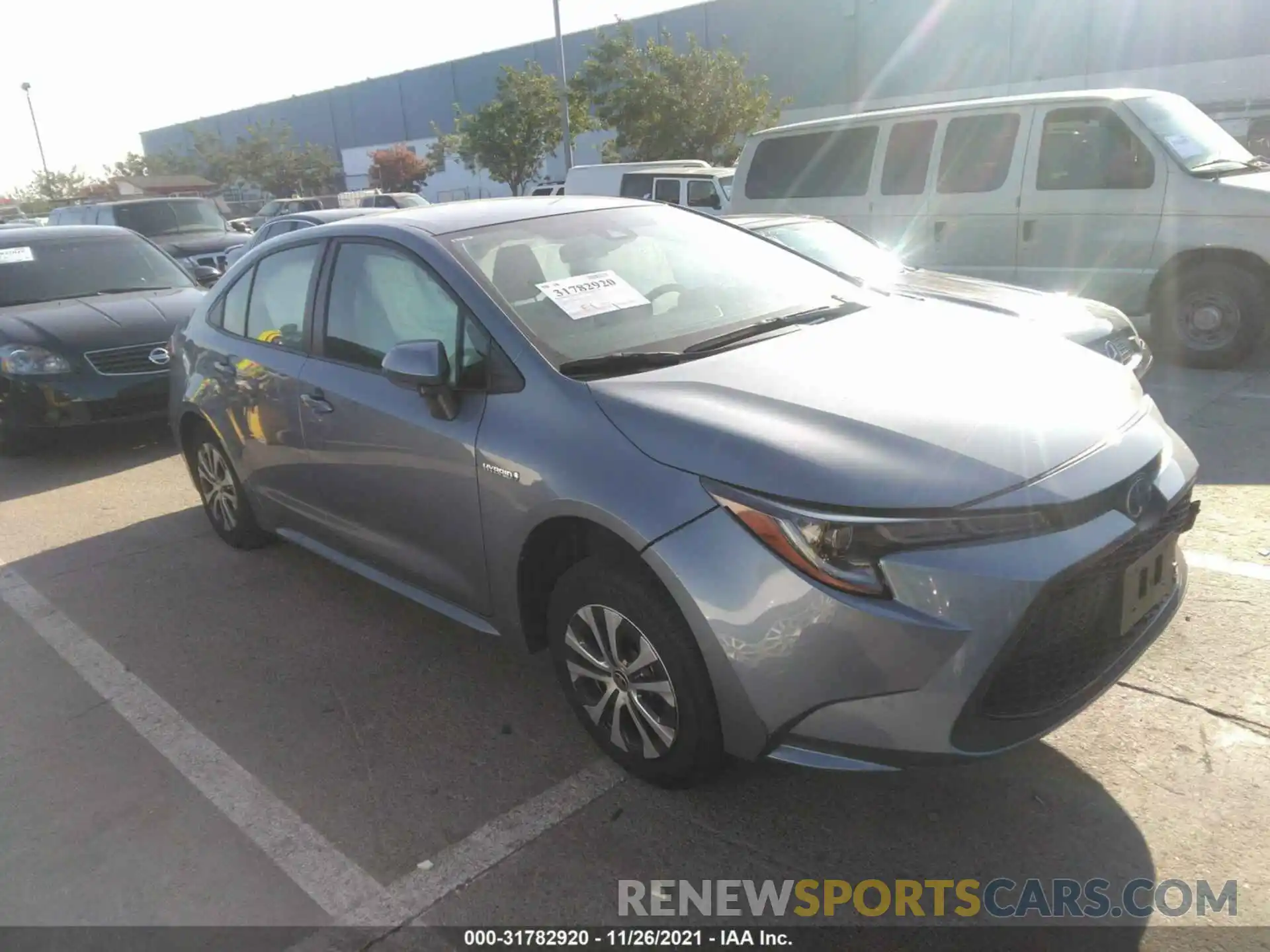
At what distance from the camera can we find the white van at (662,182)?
579 inches

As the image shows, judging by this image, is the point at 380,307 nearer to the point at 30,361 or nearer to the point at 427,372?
the point at 427,372

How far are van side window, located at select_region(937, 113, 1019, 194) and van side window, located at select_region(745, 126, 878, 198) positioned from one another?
2.47ft

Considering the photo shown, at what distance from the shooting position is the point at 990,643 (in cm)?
214

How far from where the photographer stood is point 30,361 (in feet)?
22.2

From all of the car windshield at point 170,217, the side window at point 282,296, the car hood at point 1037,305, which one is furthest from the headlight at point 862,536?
the car windshield at point 170,217

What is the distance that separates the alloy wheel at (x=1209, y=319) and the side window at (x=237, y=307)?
6.64 metres

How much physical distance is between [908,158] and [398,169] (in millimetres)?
42656

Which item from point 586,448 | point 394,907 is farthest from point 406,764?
point 586,448

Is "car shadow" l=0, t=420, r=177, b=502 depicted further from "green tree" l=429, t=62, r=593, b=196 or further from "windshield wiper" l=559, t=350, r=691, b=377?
"green tree" l=429, t=62, r=593, b=196

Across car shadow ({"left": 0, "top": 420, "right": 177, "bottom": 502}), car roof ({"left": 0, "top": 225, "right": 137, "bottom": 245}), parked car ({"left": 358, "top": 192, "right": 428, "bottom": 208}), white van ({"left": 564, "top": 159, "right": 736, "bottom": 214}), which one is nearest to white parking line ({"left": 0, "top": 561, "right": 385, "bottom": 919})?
car shadow ({"left": 0, "top": 420, "right": 177, "bottom": 502})

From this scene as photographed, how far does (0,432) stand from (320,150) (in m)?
51.3

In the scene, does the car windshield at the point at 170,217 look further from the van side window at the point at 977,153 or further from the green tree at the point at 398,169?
the green tree at the point at 398,169

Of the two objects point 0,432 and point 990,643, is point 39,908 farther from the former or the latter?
point 0,432

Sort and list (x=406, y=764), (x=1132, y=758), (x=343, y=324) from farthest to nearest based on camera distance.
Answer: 1. (x=343, y=324)
2. (x=406, y=764)
3. (x=1132, y=758)
